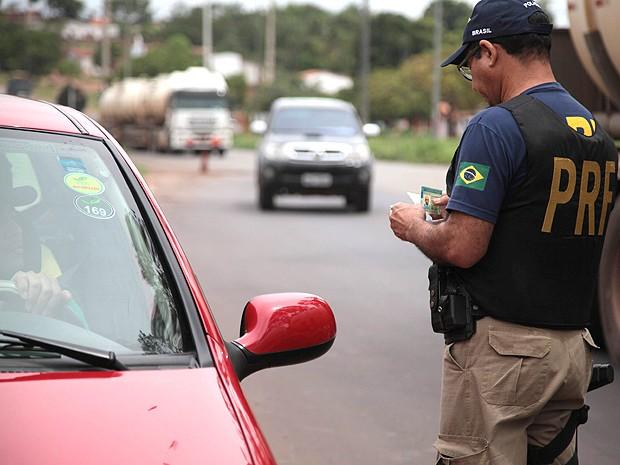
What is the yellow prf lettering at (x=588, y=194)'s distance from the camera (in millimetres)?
3709

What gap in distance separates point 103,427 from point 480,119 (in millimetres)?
1413

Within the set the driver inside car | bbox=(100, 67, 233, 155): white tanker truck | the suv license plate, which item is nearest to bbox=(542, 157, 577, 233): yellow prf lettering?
the driver inside car

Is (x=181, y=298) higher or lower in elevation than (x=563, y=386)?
higher

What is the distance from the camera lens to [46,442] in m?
2.76

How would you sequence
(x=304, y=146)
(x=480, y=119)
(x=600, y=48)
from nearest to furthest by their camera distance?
(x=480, y=119), (x=600, y=48), (x=304, y=146)

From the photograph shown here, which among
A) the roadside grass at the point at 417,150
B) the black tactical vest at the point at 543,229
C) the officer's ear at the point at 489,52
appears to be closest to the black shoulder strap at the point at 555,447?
the black tactical vest at the point at 543,229

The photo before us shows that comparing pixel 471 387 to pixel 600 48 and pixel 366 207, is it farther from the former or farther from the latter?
pixel 366 207

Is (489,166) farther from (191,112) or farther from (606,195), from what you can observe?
(191,112)

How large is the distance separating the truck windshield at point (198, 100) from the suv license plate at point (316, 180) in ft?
98.6

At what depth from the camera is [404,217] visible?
393cm

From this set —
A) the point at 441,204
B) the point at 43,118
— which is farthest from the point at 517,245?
the point at 43,118

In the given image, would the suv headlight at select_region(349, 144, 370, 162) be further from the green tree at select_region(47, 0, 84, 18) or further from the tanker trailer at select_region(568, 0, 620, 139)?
the green tree at select_region(47, 0, 84, 18)

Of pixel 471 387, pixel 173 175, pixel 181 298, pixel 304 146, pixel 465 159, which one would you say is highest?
pixel 465 159

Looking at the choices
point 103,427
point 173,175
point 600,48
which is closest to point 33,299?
point 103,427
